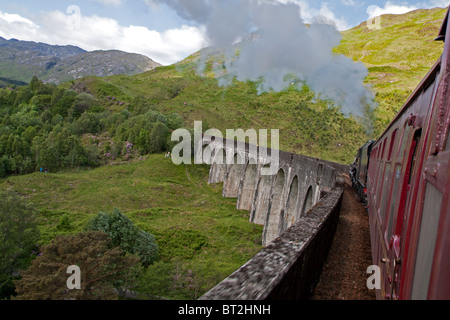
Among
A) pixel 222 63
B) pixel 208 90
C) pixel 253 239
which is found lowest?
pixel 253 239

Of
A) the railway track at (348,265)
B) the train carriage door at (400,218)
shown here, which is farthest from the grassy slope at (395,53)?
the train carriage door at (400,218)

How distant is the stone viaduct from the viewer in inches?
119

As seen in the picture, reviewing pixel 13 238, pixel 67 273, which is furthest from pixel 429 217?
pixel 13 238

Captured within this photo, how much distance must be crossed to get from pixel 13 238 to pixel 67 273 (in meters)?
11.8

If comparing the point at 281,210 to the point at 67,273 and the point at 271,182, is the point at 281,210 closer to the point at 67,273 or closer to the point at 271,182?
the point at 271,182

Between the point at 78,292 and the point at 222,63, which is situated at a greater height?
the point at 222,63

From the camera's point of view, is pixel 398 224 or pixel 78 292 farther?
pixel 78 292

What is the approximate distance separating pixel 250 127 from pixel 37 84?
58.2 meters

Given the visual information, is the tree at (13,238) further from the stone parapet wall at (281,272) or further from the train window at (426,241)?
the train window at (426,241)

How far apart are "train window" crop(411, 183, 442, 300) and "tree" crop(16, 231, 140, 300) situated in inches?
322

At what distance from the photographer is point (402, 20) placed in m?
96.2

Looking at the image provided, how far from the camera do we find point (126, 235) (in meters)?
18.9

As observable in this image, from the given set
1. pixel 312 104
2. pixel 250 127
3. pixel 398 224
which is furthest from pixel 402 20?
pixel 398 224
